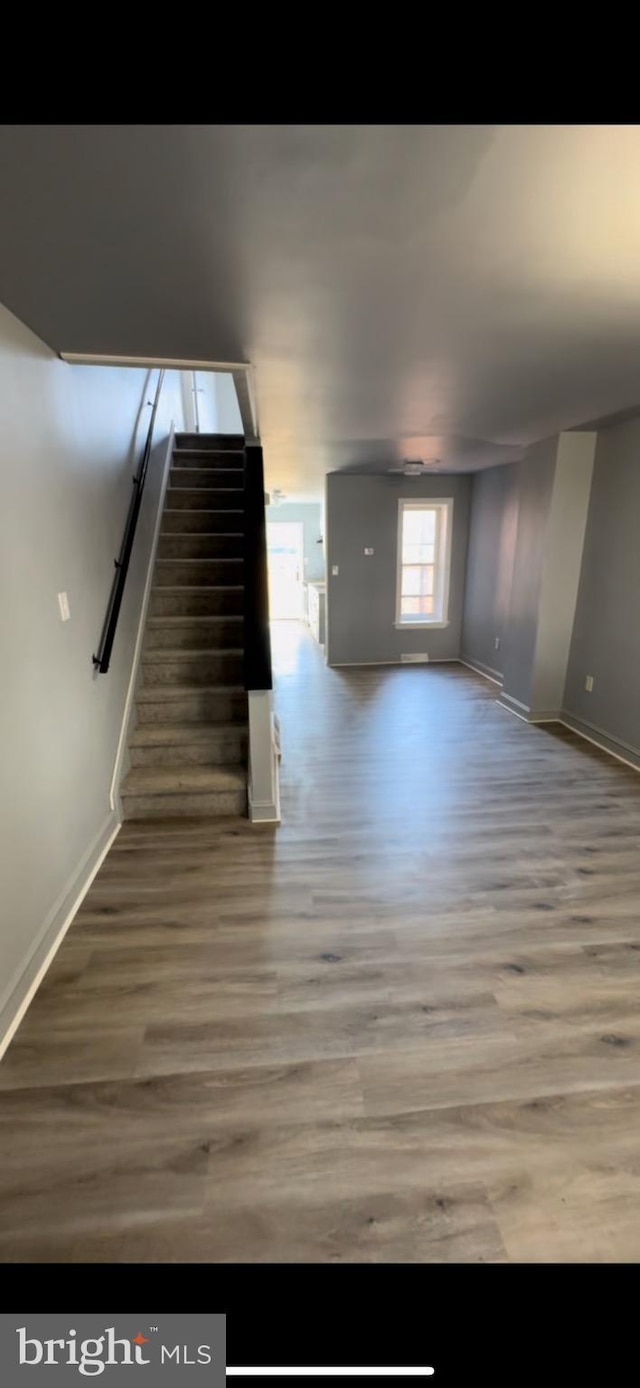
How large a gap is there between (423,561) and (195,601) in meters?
3.80

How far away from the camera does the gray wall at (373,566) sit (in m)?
6.27

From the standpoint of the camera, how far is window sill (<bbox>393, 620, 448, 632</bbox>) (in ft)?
22.0

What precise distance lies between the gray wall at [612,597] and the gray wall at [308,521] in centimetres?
715

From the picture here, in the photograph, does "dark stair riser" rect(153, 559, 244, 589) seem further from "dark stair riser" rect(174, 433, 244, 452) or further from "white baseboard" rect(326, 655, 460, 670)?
"white baseboard" rect(326, 655, 460, 670)

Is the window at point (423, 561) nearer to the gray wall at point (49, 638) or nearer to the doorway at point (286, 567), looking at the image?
the gray wall at point (49, 638)

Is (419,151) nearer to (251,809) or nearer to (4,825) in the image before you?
(4,825)

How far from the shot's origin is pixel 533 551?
4.42 m

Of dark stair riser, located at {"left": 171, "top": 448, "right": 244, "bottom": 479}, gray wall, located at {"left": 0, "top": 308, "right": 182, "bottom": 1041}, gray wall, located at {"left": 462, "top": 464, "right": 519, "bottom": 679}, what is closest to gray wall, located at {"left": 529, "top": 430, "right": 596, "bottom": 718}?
gray wall, located at {"left": 462, "top": 464, "right": 519, "bottom": 679}

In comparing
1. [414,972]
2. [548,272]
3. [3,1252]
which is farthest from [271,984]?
[548,272]

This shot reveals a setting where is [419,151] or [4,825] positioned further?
[4,825]

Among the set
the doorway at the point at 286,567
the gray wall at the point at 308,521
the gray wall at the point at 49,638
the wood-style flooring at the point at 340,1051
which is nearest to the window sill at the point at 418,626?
the wood-style flooring at the point at 340,1051

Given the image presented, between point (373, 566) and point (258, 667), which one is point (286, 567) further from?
point (258, 667)
